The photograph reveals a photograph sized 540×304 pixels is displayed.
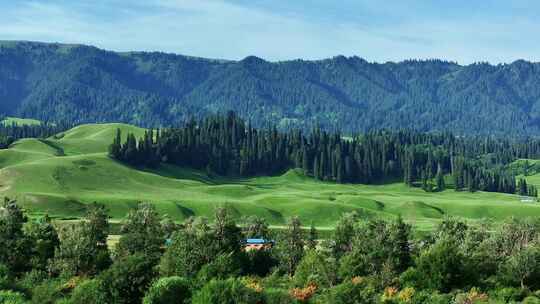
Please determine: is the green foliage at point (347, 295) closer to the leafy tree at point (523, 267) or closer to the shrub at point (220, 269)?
the shrub at point (220, 269)

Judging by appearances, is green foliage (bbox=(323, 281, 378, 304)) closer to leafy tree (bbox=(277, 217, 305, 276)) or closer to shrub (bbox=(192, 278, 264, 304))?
shrub (bbox=(192, 278, 264, 304))

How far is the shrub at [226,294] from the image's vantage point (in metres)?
55.6

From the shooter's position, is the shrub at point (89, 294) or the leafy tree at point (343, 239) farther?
the leafy tree at point (343, 239)

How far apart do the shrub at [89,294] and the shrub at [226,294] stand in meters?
9.50

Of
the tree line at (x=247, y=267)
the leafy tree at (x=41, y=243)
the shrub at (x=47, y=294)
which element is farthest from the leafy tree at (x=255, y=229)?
the shrub at (x=47, y=294)

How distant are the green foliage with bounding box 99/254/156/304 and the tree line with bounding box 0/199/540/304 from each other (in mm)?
108

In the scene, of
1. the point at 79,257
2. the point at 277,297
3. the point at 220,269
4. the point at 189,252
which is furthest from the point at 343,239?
the point at 79,257

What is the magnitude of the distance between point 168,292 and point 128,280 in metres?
7.73

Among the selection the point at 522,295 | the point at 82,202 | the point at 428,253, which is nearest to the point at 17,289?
the point at 428,253

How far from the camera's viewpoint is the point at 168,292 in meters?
59.2

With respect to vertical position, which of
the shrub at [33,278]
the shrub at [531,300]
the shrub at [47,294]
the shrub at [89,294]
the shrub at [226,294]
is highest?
the shrub at [226,294]

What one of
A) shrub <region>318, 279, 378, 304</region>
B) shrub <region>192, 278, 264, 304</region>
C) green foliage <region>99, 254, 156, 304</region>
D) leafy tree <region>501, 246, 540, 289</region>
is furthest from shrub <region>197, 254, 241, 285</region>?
leafy tree <region>501, 246, 540, 289</region>

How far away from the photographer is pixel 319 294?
69.2 m

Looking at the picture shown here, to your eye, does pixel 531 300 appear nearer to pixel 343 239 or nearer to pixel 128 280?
pixel 343 239
